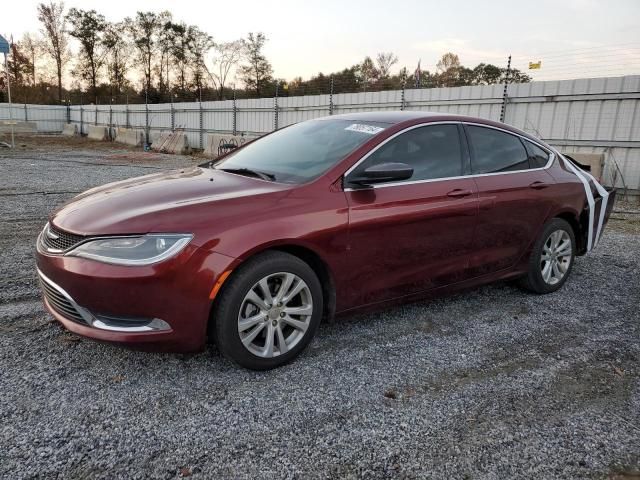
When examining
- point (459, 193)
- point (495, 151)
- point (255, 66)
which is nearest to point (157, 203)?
point (459, 193)

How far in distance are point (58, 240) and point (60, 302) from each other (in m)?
0.37

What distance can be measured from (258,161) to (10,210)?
597 cm

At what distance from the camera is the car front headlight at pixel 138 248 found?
104 inches

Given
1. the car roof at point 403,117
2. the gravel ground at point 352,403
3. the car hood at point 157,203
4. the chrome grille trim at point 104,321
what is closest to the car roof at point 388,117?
the car roof at point 403,117

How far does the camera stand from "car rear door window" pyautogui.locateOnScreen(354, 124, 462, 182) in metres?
3.55

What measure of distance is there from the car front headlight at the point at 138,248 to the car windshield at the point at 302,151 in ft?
3.03

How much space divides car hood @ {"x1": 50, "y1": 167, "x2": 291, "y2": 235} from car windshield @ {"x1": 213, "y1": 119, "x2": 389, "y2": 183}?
0.59ft

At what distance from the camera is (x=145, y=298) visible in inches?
104

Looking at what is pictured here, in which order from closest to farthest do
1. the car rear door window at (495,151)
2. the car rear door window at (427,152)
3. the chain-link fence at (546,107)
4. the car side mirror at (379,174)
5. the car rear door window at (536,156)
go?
the car side mirror at (379,174) < the car rear door window at (427,152) < the car rear door window at (495,151) < the car rear door window at (536,156) < the chain-link fence at (546,107)

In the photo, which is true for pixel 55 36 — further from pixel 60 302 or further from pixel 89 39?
pixel 60 302

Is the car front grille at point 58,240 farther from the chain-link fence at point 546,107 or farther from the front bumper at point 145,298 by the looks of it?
the chain-link fence at point 546,107

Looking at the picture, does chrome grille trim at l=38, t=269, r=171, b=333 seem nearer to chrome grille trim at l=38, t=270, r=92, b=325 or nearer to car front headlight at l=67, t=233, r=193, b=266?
chrome grille trim at l=38, t=270, r=92, b=325

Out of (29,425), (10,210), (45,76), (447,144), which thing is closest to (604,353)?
(447,144)

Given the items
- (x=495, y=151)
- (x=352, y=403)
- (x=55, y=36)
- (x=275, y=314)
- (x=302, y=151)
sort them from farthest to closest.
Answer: (x=55, y=36) < (x=495, y=151) < (x=302, y=151) < (x=275, y=314) < (x=352, y=403)
